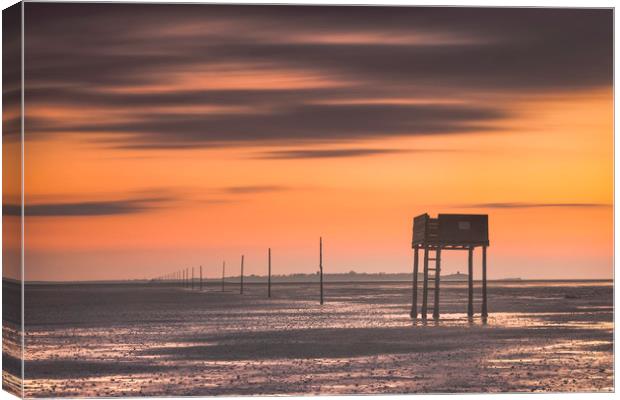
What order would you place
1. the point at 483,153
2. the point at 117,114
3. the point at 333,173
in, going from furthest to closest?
1. the point at 333,173
2. the point at 483,153
3. the point at 117,114

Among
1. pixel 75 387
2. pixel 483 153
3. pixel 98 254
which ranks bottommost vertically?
pixel 75 387

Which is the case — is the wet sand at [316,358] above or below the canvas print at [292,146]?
below

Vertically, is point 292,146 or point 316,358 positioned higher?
point 292,146

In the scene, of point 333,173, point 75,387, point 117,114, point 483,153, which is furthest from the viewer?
point 333,173

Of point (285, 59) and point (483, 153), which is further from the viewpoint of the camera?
point (483, 153)

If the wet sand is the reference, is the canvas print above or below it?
above

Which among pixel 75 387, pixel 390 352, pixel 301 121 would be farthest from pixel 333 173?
pixel 75 387

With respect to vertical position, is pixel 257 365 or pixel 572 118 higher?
pixel 572 118

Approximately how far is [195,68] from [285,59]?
1.42 meters

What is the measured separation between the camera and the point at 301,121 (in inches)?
924

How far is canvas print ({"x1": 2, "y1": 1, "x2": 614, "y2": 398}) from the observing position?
19.7 m

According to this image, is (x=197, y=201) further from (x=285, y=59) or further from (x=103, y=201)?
(x=285, y=59)

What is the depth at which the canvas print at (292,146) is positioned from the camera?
19719 millimetres

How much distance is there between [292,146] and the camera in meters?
24.4
